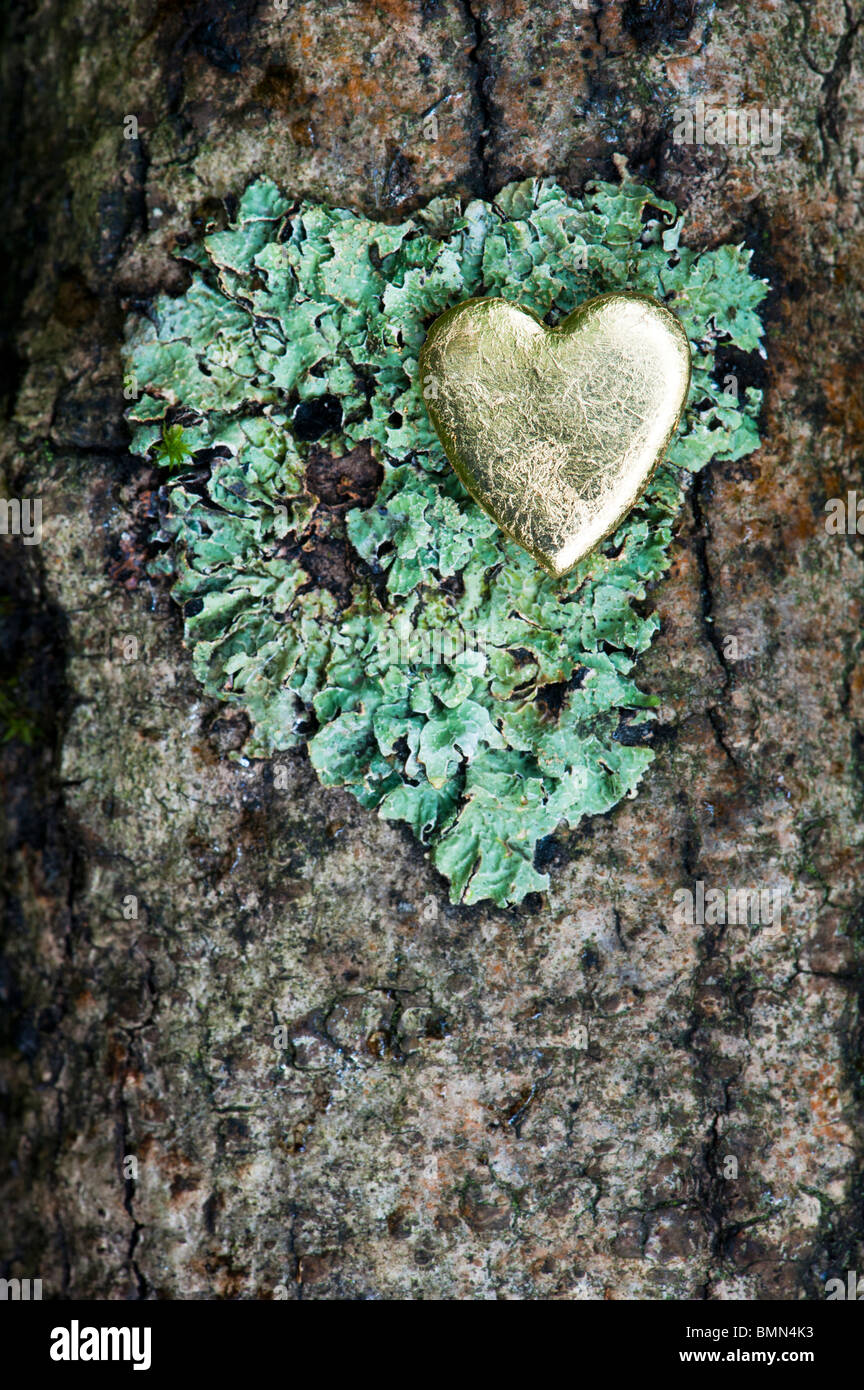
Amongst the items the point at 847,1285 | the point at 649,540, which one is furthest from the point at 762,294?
the point at 847,1285

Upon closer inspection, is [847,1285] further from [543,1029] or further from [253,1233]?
[253,1233]

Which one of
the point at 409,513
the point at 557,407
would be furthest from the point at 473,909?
the point at 557,407

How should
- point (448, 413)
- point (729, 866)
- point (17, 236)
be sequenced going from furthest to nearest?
point (17, 236), point (729, 866), point (448, 413)

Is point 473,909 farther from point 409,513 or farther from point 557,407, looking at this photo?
point 557,407

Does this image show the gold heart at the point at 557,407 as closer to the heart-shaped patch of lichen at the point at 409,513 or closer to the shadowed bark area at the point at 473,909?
the heart-shaped patch of lichen at the point at 409,513

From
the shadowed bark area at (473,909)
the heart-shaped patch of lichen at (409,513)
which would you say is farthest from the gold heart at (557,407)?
the shadowed bark area at (473,909)

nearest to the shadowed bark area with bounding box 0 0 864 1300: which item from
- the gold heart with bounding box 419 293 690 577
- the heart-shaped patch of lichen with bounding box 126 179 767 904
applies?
the heart-shaped patch of lichen with bounding box 126 179 767 904
